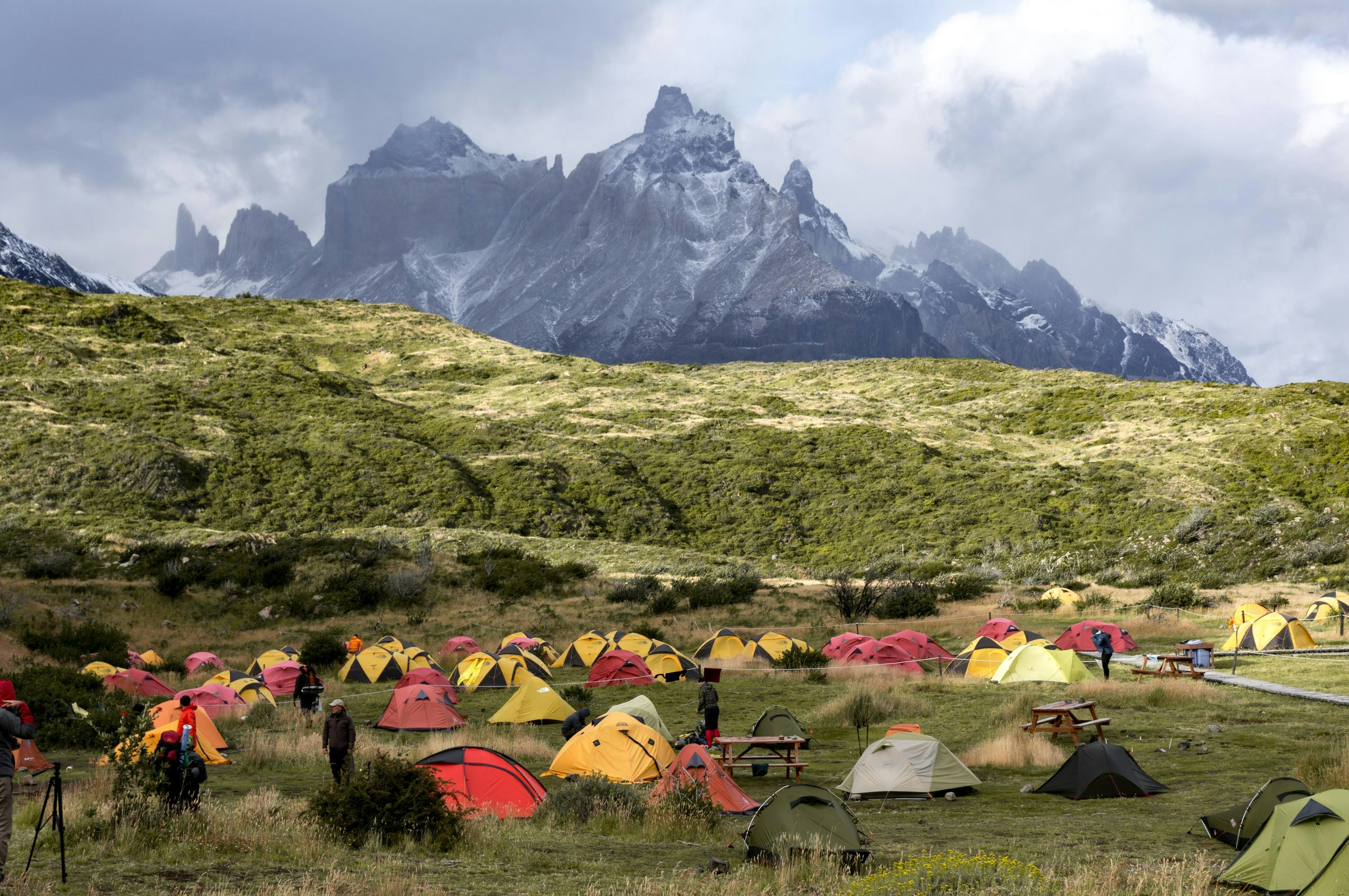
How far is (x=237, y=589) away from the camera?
1665 inches

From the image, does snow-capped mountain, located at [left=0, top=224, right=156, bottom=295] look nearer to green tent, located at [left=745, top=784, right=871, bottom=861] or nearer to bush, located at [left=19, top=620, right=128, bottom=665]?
bush, located at [left=19, top=620, right=128, bottom=665]

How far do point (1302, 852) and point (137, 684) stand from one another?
81.5ft

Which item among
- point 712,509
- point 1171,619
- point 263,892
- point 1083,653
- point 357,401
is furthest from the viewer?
point 357,401

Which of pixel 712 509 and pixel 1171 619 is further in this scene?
pixel 712 509

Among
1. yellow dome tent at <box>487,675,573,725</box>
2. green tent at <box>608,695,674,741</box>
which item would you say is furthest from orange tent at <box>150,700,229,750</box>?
green tent at <box>608,695,674,741</box>

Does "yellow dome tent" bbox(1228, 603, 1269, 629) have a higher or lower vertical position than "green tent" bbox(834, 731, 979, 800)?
higher

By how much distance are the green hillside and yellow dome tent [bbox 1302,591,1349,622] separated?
40.3 ft

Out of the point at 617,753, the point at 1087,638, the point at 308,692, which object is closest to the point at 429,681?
the point at 308,692

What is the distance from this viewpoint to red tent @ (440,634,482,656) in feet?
110

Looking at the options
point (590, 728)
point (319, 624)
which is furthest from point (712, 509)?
point (590, 728)

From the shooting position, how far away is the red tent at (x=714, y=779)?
1352 cm

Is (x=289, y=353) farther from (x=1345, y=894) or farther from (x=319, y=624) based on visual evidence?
(x=1345, y=894)

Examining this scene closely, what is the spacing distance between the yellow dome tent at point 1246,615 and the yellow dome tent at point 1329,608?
141 centimetres

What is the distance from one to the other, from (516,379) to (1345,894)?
286 ft
